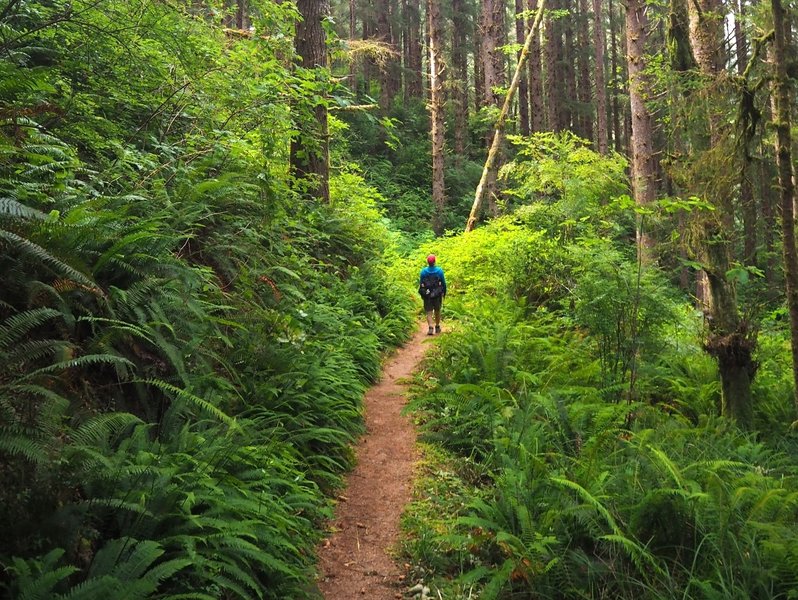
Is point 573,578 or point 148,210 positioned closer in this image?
point 573,578

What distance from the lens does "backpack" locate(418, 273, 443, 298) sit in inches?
445

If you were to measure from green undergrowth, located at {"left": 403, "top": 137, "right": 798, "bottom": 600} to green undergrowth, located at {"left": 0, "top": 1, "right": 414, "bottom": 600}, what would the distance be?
118cm

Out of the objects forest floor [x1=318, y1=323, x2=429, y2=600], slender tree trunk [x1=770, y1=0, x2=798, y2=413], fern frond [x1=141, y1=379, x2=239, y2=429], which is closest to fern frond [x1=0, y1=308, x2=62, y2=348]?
fern frond [x1=141, y1=379, x2=239, y2=429]

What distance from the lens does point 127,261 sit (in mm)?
4613

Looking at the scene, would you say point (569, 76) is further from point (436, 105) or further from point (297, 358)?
point (297, 358)

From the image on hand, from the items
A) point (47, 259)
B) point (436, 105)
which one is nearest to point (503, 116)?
point (436, 105)

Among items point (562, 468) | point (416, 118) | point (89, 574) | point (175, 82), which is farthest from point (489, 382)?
point (416, 118)

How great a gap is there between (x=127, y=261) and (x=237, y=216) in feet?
7.95

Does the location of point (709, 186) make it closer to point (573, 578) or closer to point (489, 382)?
point (489, 382)

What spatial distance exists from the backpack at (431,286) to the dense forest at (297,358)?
0.64 metres

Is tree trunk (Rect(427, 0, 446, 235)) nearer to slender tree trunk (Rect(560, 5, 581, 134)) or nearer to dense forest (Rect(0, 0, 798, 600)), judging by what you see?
dense forest (Rect(0, 0, 798, 600))

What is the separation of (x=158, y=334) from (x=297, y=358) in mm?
2121

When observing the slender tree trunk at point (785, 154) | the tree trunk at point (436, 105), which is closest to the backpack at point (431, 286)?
the slender tree trunk at point (785, 154)

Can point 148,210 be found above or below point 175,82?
below
